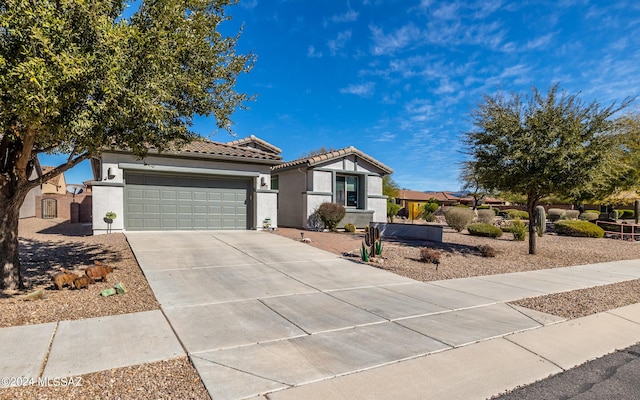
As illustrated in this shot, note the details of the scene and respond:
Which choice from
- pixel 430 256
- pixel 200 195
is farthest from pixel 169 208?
pixel 430 256

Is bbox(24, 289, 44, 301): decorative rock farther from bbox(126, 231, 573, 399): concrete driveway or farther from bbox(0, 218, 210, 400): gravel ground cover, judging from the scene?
bbox(126, 231, 573, 399): concrete driveway

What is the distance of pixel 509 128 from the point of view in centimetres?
1180

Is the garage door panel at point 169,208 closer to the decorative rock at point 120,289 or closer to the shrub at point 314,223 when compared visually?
the shrub at point 314,223

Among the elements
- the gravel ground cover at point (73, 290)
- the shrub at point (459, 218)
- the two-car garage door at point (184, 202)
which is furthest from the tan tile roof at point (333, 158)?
the gravel ground cover at point (73, 290)

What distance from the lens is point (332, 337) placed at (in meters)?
4.95

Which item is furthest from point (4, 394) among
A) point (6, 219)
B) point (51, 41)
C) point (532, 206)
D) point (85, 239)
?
point (532, 206)

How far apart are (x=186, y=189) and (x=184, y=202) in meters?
0.55

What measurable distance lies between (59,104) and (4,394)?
336 centimetres

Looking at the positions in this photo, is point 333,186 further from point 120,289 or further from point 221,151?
point 120,289

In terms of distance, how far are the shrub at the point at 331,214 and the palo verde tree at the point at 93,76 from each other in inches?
403

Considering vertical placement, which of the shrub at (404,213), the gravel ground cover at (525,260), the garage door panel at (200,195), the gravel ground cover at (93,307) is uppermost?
the garage door panel at (200,195)

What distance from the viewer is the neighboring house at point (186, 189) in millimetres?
13852

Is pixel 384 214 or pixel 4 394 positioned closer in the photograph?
pixel 4 394

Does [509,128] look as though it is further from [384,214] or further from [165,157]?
A: [165,157]
